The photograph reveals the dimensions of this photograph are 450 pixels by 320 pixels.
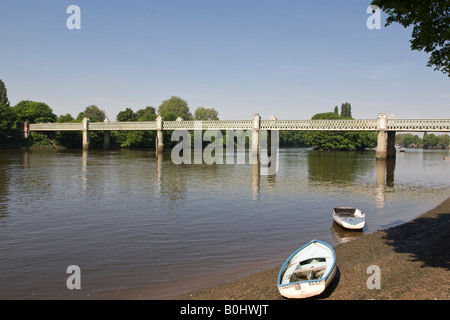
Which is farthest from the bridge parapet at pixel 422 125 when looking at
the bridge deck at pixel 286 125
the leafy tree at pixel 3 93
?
the leafy tree at pixel 3 93

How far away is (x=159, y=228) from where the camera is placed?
2242 cm

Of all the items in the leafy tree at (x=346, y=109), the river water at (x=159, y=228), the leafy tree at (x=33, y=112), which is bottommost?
the river water at (x=159, y=228)

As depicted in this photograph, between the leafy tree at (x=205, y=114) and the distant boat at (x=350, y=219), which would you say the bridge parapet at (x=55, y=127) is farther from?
the distant boat at (x=350, y=219)

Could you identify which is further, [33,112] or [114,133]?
[114,133]

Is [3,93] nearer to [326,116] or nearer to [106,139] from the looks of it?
[106,139]

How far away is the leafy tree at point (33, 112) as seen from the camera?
442 feet

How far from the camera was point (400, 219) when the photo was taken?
2641cm

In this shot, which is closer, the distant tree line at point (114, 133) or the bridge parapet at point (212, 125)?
the bridge parapet at point (212, 125)

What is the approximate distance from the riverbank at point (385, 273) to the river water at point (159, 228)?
4.51 feet

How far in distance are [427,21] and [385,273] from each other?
10.5 metres

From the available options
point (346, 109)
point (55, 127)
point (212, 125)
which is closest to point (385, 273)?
point (212, 125)

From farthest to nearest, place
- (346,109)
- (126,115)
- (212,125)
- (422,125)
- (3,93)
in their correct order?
(346,109) < (126,115) < (3,93) < (212,125) < (422,125)
